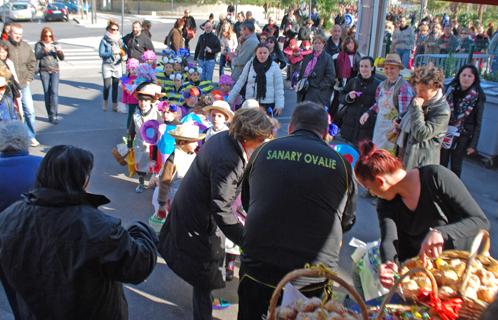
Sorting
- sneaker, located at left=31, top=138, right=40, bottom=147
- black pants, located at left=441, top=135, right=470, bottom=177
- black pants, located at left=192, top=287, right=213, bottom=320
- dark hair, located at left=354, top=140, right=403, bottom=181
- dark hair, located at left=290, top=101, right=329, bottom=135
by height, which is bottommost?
sneaker, located at left=31, top=138, right=40, bottom=147

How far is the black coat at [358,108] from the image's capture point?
7.14 meters

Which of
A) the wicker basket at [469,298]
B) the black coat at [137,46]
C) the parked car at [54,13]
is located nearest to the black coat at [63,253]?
the wicker basket at [469,298]

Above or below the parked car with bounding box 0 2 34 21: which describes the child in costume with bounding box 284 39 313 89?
below

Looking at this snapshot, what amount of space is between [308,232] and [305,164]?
0.36 meters

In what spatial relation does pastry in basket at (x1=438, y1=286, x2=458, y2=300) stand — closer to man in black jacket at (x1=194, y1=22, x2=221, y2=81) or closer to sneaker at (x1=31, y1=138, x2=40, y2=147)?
sneaker at (x1=31, y1=138, x2=40, y2=147)

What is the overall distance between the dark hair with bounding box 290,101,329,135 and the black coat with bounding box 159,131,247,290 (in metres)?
0.49

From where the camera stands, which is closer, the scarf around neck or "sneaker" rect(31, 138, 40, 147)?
the scarf around neck

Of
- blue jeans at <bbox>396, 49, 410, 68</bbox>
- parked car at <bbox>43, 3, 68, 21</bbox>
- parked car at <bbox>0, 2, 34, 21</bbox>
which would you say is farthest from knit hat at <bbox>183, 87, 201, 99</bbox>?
parked car at <bbox>43, 3, 68, 21</bbox>

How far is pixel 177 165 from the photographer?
4758mm

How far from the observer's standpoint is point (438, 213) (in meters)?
3.00

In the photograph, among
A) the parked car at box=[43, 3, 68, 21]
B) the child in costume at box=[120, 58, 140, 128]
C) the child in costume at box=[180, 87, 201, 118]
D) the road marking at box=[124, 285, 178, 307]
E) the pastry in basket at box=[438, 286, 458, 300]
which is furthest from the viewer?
the parked car at box=[43, 3, 68, 21]

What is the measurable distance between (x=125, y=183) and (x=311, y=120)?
190 inches

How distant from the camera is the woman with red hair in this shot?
2865 millimetres

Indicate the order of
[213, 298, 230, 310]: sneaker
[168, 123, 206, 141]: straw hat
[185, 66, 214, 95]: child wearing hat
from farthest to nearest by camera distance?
1. [185, 66, 214, 95]: child wearing hat
2. [168, 123, 206, 141]: straw hat
3. [213, 298, 230, 310]: sneaker
